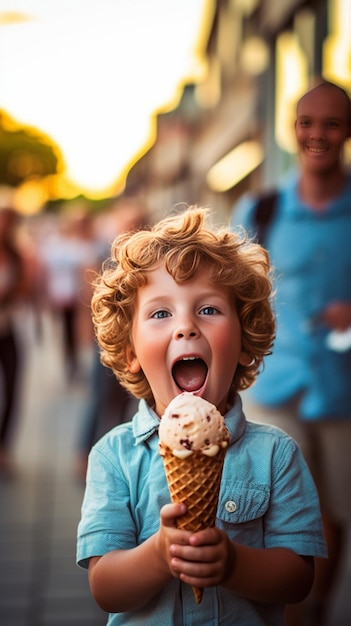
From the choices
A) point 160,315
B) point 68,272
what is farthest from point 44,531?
point 68,272

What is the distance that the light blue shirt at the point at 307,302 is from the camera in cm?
246

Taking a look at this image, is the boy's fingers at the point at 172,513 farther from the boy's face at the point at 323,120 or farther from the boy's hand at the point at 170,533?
the boy's face at the point at 323,120

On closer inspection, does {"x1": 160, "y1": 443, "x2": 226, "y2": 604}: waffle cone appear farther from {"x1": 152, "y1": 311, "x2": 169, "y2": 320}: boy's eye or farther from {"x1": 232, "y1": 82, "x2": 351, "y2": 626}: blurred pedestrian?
{"x1": 232, "y1": 82, "x2": 351, "y2": 626}: blurred pedestrian

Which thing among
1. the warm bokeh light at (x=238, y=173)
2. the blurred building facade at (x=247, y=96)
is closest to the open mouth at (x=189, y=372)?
the blurred building facade at (x=247, y=96)

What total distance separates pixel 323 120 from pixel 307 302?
126 centimetres

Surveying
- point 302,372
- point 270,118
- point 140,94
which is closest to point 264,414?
point 302,372

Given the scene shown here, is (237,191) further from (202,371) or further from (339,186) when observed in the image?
(202,371)

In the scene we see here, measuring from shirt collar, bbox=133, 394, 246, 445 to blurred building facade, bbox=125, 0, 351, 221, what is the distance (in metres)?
0.49

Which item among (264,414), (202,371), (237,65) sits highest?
(237,65)

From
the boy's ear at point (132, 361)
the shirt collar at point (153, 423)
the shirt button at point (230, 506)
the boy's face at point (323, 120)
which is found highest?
the boy's face at point (323, 120)

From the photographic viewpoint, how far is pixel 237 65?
7332mm

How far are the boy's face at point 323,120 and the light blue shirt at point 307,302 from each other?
1027 millimetres

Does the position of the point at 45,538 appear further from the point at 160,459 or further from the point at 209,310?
the point at 209,310

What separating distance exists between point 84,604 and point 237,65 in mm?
4876
